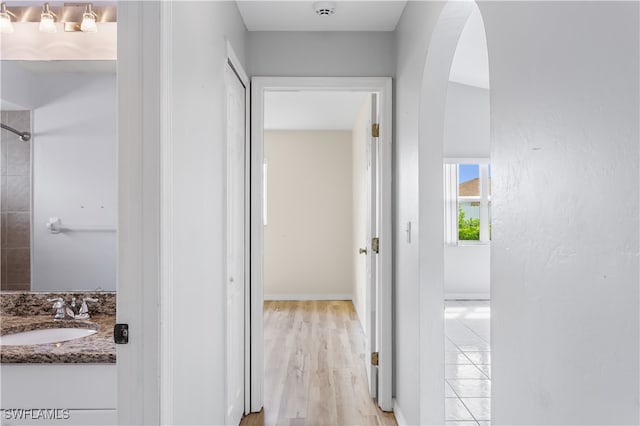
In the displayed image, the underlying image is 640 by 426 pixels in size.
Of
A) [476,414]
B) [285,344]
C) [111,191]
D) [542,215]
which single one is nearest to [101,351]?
[111,191]

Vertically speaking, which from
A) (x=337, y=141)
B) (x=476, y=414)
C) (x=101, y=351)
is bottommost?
(x=476, y=414)

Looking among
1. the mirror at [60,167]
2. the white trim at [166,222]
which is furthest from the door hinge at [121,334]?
Answer: the mirror at [60,167]

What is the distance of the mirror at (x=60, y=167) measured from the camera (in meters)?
2.11

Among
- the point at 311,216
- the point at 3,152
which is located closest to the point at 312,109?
the point at 311,216

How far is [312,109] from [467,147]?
2.51 meters

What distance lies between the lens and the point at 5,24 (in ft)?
6.82

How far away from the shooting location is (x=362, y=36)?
302 centimetres

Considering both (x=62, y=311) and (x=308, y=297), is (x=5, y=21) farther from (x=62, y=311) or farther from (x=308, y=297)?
(x=308, y=297)

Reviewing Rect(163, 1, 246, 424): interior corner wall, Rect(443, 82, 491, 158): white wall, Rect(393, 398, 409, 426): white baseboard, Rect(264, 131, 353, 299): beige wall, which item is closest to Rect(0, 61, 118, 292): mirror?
Rect(163, 1, 246, 424): interior corner wall

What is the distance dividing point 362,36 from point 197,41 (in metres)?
1.54

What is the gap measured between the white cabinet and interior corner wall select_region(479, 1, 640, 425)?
1241 mm

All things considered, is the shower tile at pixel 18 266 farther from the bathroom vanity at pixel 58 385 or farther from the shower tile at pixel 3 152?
the bathroom vanity at pixel 58 385

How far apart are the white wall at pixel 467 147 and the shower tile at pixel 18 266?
18.4 ft

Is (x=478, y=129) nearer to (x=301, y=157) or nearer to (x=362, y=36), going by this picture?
(x=301, y=157)
